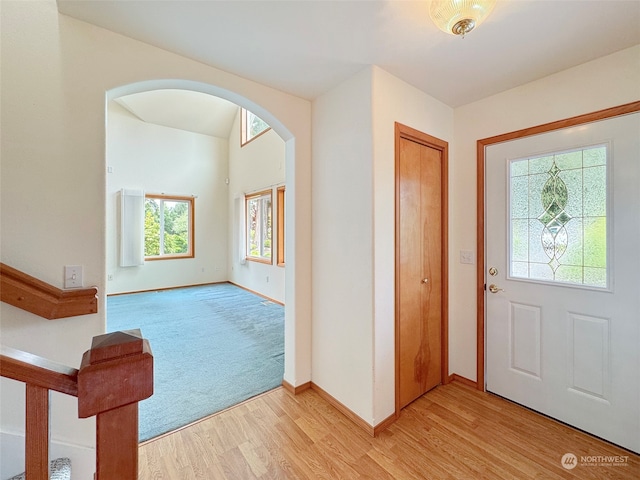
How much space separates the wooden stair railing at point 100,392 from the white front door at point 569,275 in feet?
8.10

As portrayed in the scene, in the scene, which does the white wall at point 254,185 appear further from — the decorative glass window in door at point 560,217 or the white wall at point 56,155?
the decorative glass window in door at point 560,217

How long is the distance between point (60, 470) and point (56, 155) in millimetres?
1508

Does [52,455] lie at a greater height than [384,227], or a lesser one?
lesser

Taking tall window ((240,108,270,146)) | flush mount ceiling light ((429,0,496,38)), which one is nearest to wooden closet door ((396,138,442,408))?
flush mount ceiling light ((429,0,496,38))

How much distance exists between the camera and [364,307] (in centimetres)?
190

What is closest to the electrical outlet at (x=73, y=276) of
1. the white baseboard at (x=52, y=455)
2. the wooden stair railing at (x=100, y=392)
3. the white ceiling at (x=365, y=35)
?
the white baseboard at (x=52, y=455)

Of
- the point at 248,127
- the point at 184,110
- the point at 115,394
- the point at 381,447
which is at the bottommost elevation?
the point at 381,447

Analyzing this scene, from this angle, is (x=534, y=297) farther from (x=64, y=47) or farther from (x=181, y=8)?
(x=64, y=47)

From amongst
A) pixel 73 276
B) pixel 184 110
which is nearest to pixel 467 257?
pixel 73 276

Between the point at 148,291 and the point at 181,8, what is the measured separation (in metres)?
5.92

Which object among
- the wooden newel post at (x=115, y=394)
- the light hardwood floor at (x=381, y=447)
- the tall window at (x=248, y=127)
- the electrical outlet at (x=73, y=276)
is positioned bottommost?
the light hardwood floor at (x=381, y=447)

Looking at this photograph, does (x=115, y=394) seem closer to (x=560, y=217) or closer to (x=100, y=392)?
(x=100, y=392)

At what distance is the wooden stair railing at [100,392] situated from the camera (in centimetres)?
59

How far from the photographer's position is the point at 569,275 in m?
1.90
